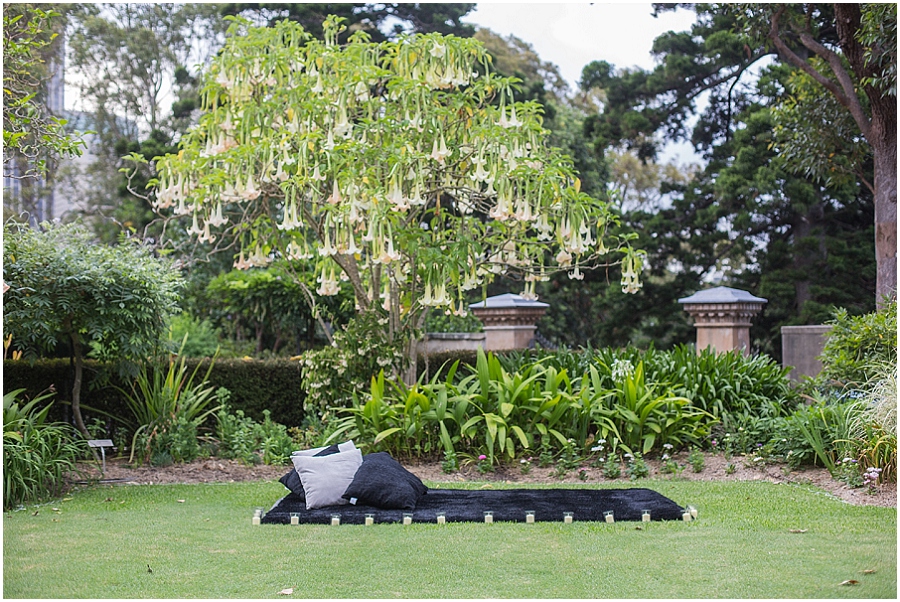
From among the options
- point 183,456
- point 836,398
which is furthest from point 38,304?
point 836,398

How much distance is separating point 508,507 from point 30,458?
288 cm

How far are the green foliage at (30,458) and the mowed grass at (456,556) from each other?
0.26m

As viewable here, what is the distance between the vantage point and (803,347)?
897 cm

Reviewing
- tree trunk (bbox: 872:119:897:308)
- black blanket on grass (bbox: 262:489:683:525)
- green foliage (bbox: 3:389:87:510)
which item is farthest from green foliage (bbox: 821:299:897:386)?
green foliage (bbox: 3:389:87:510)

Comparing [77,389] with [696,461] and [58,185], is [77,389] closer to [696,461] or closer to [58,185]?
[696,461]

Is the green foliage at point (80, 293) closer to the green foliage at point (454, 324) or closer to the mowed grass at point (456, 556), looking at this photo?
the mowed grass at point (456, 556)

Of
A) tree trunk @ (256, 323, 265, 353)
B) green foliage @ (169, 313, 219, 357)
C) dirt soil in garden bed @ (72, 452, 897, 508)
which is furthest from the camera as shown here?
tree trunk @ (256, 323, 265, 353)

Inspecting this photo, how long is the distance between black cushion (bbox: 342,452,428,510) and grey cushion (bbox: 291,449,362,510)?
53mm

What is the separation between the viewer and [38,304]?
5.66 meters

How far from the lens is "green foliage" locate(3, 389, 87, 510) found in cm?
488

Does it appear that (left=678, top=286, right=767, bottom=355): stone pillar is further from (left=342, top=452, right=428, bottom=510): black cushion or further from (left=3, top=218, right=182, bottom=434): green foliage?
(left=3, top=218, right=182, bottom=434): green foliage

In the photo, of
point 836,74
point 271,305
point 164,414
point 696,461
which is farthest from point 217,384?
point 836,74

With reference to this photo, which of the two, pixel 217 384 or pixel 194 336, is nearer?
pixel 217 384

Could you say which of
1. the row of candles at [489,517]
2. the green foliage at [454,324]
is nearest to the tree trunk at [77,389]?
the row of candles at [489,517]
